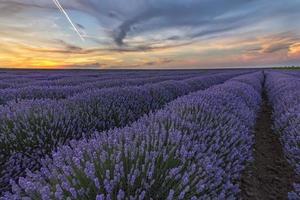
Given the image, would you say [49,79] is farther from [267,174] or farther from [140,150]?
[140,150]

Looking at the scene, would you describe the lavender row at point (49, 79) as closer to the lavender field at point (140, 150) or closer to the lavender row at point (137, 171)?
the lavender field at point (140, 150)

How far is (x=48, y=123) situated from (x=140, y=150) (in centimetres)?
195

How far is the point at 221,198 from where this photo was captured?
1814mm

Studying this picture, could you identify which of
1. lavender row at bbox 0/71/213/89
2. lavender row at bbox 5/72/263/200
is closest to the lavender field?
lavender row at bbox 5/72/263/200

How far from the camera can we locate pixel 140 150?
2.14 metres

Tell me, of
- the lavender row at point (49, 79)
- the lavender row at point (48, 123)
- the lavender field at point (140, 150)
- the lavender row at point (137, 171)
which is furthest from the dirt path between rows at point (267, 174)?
the lavender row at point (49, 79)

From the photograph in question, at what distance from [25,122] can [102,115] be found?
121 cm

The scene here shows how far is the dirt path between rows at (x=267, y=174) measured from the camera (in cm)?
326

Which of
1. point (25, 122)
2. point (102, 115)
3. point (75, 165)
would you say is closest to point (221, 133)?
point (75, 165)

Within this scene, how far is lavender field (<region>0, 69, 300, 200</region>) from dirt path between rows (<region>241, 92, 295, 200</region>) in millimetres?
12

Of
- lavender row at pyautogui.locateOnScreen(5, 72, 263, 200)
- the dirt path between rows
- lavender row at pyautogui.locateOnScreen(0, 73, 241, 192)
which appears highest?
lavender row at pyautogui.locateOnScreen(5, 72, 263, 200)

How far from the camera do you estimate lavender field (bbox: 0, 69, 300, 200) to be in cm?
177

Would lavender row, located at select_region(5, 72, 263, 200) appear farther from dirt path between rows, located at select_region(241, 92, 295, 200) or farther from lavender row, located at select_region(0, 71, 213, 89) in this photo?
lavender row, located at select_region(0, 71, 213, 89)

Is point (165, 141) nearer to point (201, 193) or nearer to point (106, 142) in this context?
point (106, 142)
